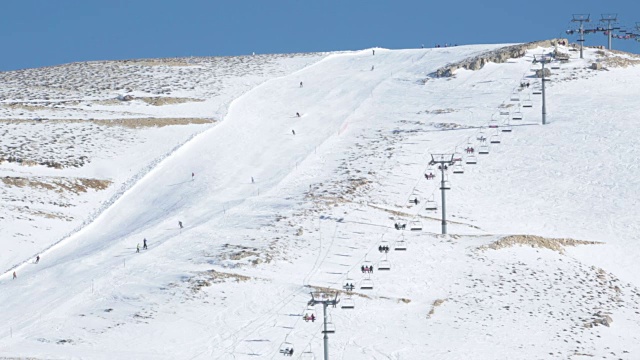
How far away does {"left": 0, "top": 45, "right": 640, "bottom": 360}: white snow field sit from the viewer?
5312 centimetres

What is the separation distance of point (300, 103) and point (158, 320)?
178 ft

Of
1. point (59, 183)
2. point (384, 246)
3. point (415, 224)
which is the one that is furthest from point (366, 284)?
point (59, 183)

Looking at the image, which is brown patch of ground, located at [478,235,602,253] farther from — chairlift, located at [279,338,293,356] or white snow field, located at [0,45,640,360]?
chairlift, located at [279,338,293,356]

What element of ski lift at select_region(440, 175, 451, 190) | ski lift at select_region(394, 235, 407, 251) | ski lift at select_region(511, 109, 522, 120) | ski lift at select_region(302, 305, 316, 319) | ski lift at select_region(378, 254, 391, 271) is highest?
ski lift at select_region(511, 109, 522, 120)

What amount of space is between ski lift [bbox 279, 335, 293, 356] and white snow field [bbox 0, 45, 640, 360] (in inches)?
17.6

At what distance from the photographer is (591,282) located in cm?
6031

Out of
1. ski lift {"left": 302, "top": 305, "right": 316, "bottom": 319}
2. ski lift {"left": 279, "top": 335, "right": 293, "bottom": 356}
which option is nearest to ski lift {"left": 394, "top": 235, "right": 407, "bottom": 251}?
ski lift {"left": 302, "top": 305, "right": 316, "bottom": 319}

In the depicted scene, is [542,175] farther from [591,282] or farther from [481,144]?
[591,282]

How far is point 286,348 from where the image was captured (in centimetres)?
4962

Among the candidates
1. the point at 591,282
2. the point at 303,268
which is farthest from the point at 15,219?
the point at 591,282

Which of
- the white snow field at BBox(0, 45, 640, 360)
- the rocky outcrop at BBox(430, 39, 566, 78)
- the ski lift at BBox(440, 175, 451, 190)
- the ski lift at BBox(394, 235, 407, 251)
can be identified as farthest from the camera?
the rocky outcrop at BBox(430, 39, 566, 78)

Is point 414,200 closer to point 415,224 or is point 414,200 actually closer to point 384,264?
point 415,224

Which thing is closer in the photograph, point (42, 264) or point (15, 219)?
point (42, 264)

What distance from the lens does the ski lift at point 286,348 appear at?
48844 mm
